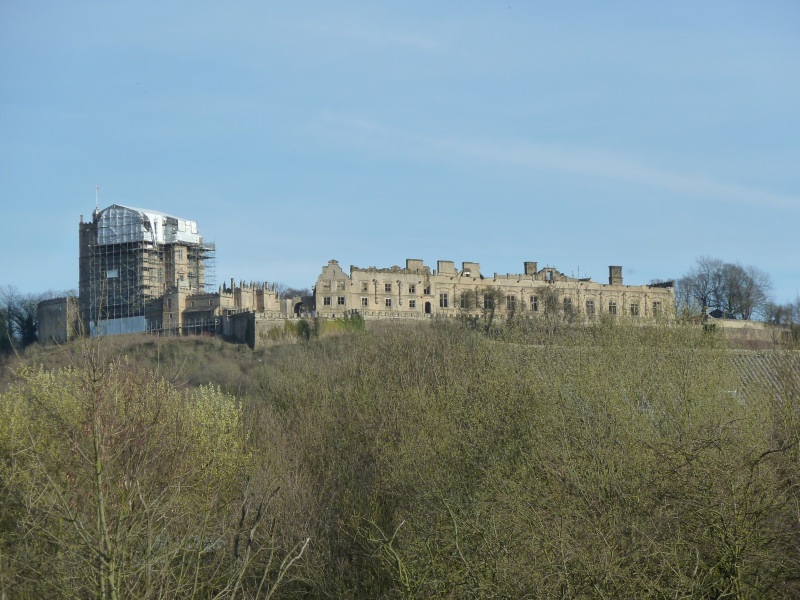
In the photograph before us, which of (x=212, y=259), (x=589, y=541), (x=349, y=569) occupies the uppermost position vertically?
(x=212, y=259)

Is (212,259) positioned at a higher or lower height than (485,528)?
higher

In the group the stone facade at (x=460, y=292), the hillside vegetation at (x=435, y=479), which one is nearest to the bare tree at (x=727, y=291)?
the stone facade at (x=460, y=292)

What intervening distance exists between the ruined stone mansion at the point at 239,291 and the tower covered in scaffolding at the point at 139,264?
0.25 ft

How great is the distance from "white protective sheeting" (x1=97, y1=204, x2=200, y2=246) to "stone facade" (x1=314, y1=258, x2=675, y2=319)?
44.2ft

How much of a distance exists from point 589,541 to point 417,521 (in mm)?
4180

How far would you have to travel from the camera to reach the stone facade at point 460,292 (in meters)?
76.4

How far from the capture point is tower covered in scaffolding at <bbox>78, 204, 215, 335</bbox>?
79625 mm

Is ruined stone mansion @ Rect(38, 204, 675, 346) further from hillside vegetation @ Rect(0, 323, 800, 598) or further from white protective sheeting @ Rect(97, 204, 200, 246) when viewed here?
hillside vegetation @ Rect(0, 323, 800, 598)

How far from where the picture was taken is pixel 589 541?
14.8 meters

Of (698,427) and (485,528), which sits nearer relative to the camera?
(485,528)

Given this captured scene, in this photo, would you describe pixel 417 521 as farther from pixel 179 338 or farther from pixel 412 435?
pixel 179 338

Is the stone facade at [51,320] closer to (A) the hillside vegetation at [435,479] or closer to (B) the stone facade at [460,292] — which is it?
(B) the stone facade at [460,292]

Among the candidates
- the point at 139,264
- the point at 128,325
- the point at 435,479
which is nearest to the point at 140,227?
the point at 139,264

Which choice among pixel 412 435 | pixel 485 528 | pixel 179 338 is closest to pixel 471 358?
A: pixel 412 435
